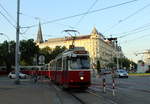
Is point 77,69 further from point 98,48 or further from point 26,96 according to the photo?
point 98,48

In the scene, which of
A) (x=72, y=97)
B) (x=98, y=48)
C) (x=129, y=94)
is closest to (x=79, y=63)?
(x=72, y=97)

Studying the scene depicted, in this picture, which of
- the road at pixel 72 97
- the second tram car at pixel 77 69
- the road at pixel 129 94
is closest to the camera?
the road at pixel 129 94

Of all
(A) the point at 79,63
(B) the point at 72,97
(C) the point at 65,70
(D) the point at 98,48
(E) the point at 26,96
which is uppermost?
(D) the point at 98,48

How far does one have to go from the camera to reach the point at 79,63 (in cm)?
2308

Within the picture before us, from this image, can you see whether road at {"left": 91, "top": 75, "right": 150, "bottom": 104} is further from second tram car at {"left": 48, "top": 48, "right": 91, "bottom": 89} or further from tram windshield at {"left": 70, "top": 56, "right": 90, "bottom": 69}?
tram windshield at {"left": 70, "top": 56, "right": 90, "bottom": 69}

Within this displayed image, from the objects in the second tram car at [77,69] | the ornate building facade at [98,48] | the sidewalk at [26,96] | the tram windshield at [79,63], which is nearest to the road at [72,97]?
the sidewalk at [26,96]

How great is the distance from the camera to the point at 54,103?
50.7 ft

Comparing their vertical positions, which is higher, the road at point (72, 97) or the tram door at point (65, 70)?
the tram door at point (65, 70)

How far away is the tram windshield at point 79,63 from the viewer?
23.0m

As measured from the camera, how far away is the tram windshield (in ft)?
75.3

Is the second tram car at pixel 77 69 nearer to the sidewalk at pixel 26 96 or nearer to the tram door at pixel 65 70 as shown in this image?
the tram door at pixel 65 70

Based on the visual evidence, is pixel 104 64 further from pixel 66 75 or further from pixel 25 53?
pixel 66 75

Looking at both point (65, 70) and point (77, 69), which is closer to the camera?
point (77, 69)

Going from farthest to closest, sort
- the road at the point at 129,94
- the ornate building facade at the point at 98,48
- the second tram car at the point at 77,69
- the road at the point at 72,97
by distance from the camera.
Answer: the ornate building facade at the point at 98,48, the second tram car at the point at 77,69, the road at the point at 72,97, the road at the point at 129,94
